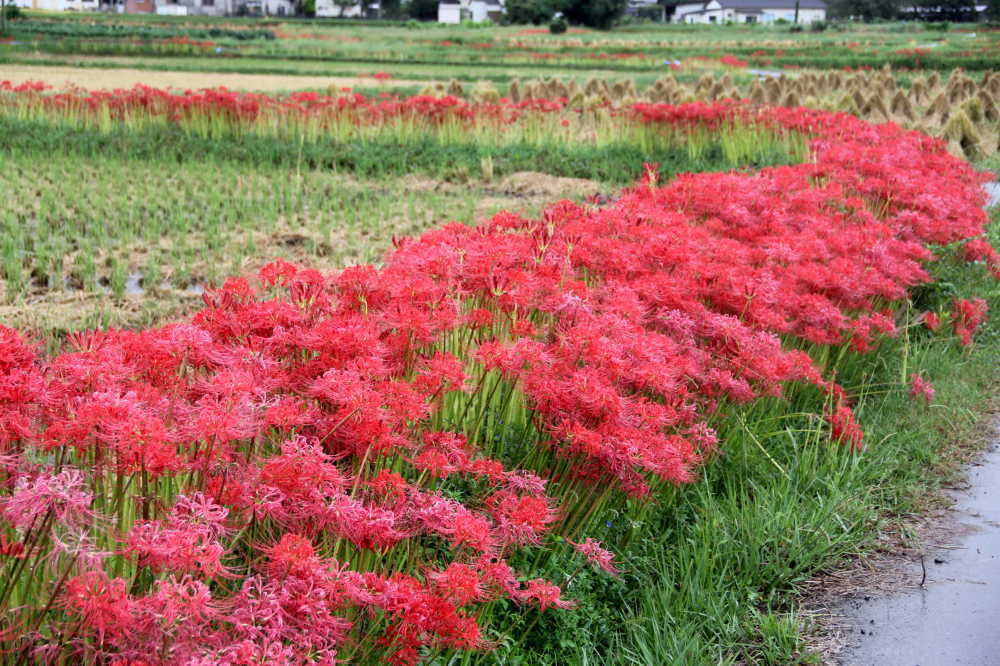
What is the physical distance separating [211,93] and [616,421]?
1001 centimetres

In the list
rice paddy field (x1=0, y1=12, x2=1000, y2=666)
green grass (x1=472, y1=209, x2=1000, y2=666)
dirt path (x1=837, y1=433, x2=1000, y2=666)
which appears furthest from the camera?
dirt path (x1=837, y1=433, x2=1000, y2=666)

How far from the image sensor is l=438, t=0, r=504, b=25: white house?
284ft

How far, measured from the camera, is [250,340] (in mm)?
2652

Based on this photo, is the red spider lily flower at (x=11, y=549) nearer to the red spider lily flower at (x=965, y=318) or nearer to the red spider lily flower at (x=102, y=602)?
the red spider lily flower at (x=102, y=602)

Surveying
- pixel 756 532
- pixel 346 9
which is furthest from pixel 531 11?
pixel 756 532

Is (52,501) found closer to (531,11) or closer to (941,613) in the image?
(941,613)

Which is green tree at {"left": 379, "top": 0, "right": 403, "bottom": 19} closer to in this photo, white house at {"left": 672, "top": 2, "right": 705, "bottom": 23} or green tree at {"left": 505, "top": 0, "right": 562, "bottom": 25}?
green tree at {"left": 505, "top": 0, "right": 562, "bottom": 25}

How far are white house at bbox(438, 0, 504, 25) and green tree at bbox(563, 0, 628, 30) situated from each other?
24137 mm

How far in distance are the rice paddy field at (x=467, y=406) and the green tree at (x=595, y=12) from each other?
180 feet

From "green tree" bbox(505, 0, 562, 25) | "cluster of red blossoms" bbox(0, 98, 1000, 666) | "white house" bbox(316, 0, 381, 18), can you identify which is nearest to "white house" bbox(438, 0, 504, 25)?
"white house" bbox(316, 0, 381, 18)

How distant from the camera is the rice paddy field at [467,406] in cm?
189

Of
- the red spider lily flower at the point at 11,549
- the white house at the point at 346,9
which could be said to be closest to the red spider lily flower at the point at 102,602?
the red spider lily flower at the point at 11,549

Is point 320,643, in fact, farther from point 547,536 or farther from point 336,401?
point 547,536

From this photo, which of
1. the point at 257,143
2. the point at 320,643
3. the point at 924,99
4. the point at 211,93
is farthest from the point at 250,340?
the point at 924,99
